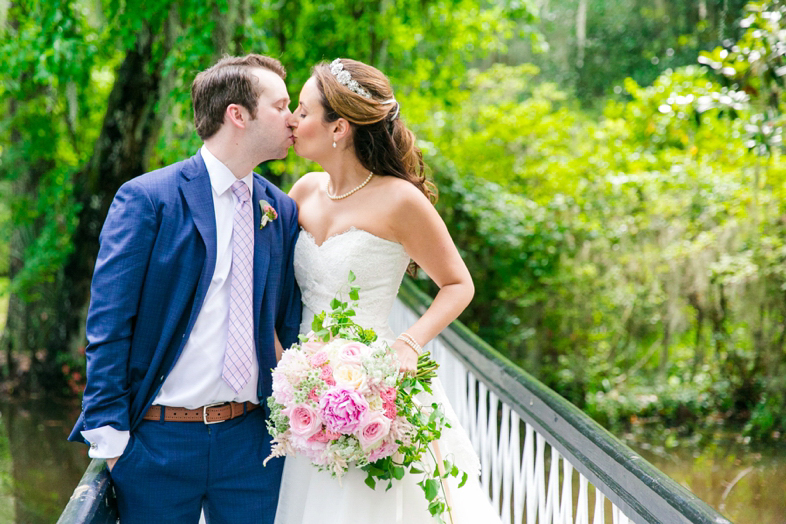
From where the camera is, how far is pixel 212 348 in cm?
186

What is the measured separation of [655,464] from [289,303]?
12.4ft

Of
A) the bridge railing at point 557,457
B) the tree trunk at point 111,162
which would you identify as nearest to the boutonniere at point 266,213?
the bridge railing at point 557,457

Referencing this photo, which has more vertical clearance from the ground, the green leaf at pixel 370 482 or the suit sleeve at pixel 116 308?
the suit sleeve at pixel 116 308

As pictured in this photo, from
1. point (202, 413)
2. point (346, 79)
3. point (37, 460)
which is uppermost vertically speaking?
point (346, 79)

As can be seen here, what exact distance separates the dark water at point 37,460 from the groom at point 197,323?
3096 mm

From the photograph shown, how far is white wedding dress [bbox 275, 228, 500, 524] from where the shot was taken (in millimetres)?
1950

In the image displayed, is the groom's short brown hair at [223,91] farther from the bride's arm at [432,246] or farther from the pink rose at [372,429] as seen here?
the pink rose at [372,429]

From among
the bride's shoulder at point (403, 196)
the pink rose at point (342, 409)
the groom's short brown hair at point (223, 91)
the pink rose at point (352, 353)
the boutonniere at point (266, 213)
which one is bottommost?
the pink rose at point (342, 409)

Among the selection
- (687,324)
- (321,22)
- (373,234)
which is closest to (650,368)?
(687,324)

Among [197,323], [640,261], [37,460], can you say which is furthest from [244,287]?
[640,261]

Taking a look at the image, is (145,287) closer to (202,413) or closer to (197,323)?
(197,323)

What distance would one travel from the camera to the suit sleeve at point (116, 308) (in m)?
1.68

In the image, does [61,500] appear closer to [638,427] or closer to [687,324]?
[638,427]

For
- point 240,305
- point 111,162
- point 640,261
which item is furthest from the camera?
point 640,261
